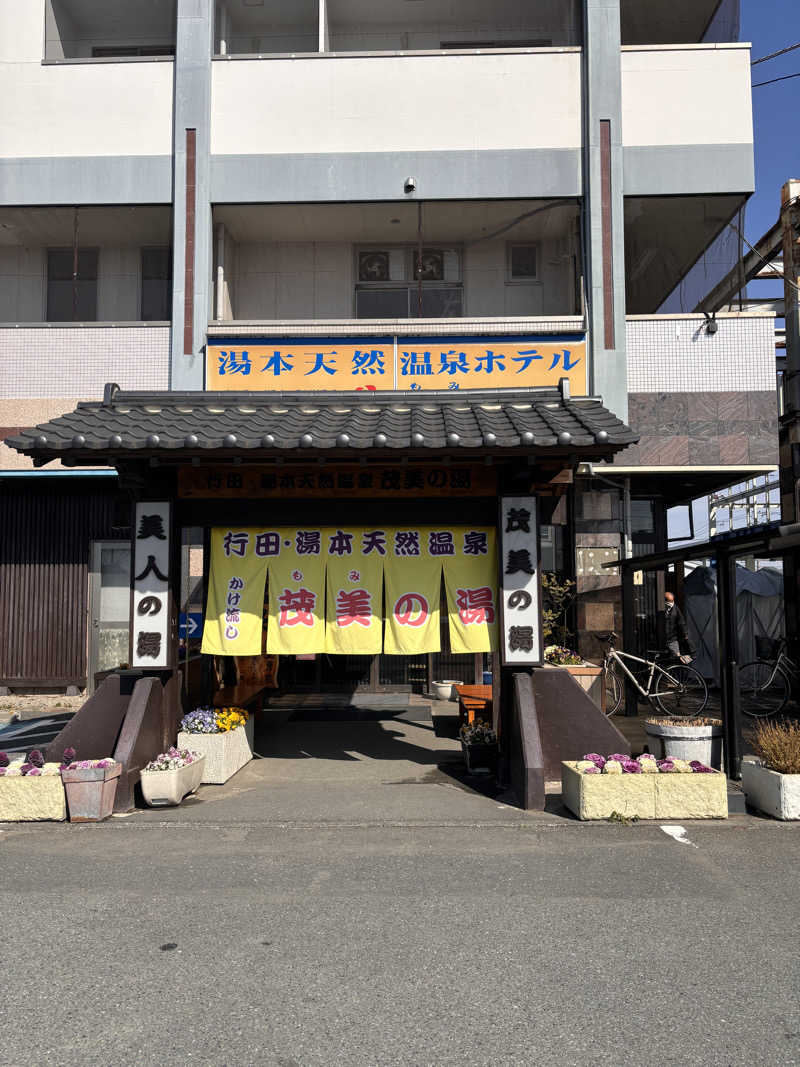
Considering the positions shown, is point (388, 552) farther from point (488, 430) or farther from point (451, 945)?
point (451, 945)

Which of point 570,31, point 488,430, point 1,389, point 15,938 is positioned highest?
point 570,31

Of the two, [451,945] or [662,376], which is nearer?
[451,945]

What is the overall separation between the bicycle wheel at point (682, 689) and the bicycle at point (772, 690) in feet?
2.26

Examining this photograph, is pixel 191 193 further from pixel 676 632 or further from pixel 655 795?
pixel 655 795

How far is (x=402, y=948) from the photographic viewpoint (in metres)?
4.60

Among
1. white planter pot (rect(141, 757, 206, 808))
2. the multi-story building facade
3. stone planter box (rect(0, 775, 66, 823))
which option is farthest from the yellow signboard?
stone planter box (rect(0, 775, 66, 823))

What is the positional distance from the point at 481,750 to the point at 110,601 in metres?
8.75

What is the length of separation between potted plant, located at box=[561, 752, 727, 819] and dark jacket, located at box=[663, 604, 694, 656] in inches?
273

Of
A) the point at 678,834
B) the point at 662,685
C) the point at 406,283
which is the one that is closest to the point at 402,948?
the point at 678,834

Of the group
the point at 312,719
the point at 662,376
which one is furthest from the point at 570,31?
the point at 312,719

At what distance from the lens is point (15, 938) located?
4781 mm

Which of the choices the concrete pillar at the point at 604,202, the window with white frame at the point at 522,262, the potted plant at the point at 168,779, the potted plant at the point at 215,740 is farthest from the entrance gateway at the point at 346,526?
the window with white frame at the point at 522,262

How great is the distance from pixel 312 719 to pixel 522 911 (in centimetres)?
835

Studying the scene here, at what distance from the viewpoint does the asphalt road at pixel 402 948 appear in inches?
144
